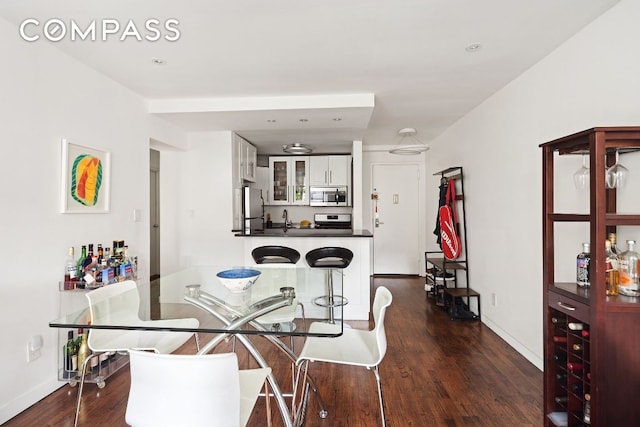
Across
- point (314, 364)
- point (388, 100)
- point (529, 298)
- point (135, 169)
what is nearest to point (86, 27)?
point (135, 169)

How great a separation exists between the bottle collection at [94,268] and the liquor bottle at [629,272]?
10.3 ft

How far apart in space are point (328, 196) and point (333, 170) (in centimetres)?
49

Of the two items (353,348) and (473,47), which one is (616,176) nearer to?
(473,47)

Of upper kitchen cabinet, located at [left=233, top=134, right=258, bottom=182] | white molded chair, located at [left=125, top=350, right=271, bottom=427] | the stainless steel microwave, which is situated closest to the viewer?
white molded chair, located at [left=125, top=350, right=271, bottom=427]

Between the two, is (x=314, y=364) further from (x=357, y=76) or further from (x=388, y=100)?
(x=388, y=100)

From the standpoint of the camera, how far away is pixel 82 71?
2594mm

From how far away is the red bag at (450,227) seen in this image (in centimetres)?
422

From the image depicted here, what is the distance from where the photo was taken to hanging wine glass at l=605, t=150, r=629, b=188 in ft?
5.24

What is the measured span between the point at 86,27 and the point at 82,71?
2.01 ft

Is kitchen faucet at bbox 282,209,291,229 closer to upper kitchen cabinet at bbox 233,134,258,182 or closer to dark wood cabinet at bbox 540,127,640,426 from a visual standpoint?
upper kitchen cabinet at bbox 233,134,258,182

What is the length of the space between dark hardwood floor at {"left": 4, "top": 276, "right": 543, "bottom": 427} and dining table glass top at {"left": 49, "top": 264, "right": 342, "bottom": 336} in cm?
71

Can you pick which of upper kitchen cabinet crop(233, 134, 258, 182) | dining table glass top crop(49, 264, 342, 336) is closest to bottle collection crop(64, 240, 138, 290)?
dining table glass top crop(49, 264, 342, 336)

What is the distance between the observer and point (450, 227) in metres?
4.25

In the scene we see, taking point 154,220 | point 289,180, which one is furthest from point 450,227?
point 154,220
